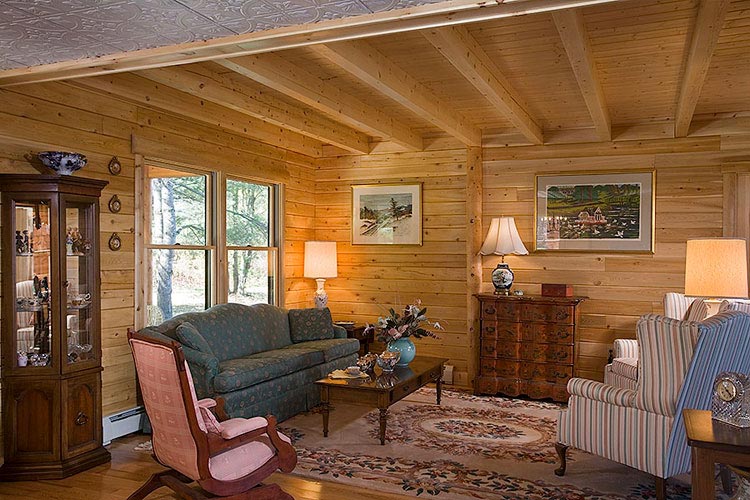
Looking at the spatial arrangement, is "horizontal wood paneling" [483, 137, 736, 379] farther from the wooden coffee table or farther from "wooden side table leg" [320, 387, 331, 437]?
"wooden side table leg" [320, 387, 331, 437]

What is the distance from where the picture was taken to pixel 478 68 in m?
3.99

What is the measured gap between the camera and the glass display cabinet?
390 centimetres

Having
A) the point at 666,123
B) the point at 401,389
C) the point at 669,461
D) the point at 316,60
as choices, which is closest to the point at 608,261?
the point at 666,123

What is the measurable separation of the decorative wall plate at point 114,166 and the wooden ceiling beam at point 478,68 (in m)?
2.56

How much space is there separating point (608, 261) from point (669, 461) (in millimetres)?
3129

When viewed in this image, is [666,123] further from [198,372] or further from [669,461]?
[198,372]

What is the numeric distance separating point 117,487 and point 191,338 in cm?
116

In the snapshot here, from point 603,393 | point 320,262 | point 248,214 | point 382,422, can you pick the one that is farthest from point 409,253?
point 603,393

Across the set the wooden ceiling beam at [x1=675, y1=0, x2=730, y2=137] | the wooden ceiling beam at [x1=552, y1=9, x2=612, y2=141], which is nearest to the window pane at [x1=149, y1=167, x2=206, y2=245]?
the wooden ceiling beam at [x1=552, y1=9, x2=612, y2=141]

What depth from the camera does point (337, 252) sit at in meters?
7.41

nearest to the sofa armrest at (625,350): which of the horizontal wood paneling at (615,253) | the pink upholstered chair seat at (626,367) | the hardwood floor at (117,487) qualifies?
the pink upholstered chair seat at (626,367)

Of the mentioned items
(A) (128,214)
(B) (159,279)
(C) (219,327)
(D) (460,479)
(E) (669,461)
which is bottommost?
(D) (460,479)

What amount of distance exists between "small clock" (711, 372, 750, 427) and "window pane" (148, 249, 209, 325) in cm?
394

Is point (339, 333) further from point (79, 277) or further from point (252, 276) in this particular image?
point (79, 277)
